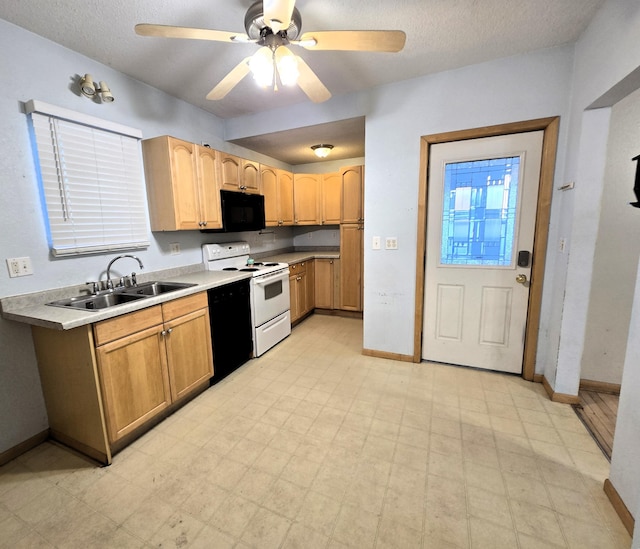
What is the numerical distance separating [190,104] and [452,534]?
3744 millimetres

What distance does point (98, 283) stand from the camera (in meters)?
2.08

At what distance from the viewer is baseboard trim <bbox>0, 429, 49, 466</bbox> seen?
67.2 inches

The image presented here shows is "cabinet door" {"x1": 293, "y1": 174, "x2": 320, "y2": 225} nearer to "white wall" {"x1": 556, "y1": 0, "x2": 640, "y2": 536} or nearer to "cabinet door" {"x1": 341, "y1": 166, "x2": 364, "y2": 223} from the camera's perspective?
"cabinet door" {"x1": 341, "y1": 166, "x2": 364, "y2": 223}

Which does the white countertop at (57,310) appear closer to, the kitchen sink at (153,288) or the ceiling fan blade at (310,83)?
the kitchen sink at (153,288)

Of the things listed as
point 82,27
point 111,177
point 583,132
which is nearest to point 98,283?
point 111,177

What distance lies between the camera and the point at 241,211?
313 centimetres

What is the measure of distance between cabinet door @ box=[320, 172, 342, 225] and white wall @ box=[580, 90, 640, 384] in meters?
2.79

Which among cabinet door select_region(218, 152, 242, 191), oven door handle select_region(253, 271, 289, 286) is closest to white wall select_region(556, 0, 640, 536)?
oven door handle select_region(253, 271, 289, 286)

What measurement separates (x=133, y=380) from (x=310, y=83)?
2083mm

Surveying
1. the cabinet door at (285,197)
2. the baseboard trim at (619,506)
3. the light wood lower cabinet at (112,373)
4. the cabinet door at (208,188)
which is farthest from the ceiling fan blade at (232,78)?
the baseboard trim at (619,506)

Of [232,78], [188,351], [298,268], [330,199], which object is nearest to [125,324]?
[188,351]

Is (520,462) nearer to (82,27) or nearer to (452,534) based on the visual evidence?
(452,534)

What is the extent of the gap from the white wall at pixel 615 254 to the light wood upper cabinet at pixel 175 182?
3.23 metres

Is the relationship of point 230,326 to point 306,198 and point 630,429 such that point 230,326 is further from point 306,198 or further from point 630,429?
point 630,429
